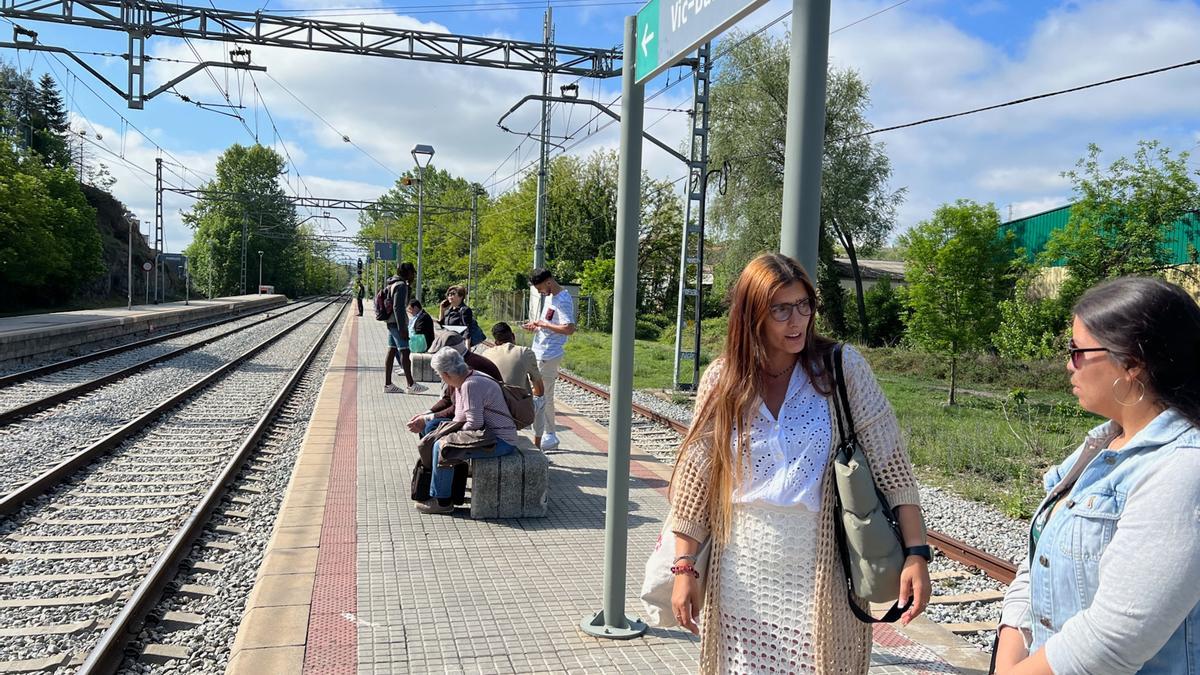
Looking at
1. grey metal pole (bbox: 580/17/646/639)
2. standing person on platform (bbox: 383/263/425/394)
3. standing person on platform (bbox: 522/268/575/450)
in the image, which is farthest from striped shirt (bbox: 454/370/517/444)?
standing person on platform (bbox: 383/263/425/394)

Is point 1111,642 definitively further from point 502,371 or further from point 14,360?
point 14,360

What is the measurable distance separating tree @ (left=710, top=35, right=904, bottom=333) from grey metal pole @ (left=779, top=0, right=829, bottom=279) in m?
30.9

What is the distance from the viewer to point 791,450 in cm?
240

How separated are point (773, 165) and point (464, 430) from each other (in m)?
29.5

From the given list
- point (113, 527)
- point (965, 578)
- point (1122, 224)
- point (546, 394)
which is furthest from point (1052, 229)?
point (113, 527)

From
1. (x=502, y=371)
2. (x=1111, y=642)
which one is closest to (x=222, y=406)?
(x=502, y=371)

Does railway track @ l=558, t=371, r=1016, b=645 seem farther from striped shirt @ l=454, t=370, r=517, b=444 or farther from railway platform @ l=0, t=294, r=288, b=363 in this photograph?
Result: railway platform @ l=0, t=294, r=288, b=363

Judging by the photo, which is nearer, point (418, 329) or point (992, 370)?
point (418, 329)

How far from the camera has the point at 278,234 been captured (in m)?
94.7

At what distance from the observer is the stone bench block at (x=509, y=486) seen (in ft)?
22.2

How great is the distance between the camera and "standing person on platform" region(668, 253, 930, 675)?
7.73 ft

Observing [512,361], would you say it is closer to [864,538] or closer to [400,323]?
[864,538]

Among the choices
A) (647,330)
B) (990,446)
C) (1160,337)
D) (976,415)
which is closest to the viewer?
(1160,337)

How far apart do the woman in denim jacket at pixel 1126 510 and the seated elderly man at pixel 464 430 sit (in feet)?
16.7
